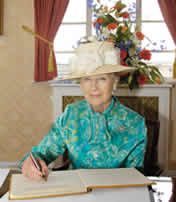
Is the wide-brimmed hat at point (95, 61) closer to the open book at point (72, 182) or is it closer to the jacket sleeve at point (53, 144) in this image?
the jacket sleeve at point (53, 144)

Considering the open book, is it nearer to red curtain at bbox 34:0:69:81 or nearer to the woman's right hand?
the woman's right hand

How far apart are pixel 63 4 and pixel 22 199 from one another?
2.97 meters

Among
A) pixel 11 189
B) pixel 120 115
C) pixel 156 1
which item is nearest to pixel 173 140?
pixel 156 1

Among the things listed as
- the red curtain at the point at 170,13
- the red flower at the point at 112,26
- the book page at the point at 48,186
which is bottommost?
the book page at the point at 48,186

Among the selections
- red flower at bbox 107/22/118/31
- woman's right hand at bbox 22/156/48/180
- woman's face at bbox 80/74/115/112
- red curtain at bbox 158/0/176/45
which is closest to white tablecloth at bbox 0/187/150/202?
woman's right hand at bbox 22/156/48/180

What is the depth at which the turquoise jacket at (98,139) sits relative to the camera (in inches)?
49.5

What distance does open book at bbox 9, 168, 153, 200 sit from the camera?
86cm

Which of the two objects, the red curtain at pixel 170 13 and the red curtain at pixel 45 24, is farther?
the red curtain at pixel 45 24

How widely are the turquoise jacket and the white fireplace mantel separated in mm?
1797

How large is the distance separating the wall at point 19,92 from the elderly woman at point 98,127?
2169 mm

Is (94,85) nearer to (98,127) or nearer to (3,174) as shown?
(98,127)

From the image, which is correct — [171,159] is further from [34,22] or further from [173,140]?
[34,22]

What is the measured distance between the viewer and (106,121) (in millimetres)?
1307

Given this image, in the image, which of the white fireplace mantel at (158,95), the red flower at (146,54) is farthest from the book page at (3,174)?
the white fireplace mantel at (158,95)
